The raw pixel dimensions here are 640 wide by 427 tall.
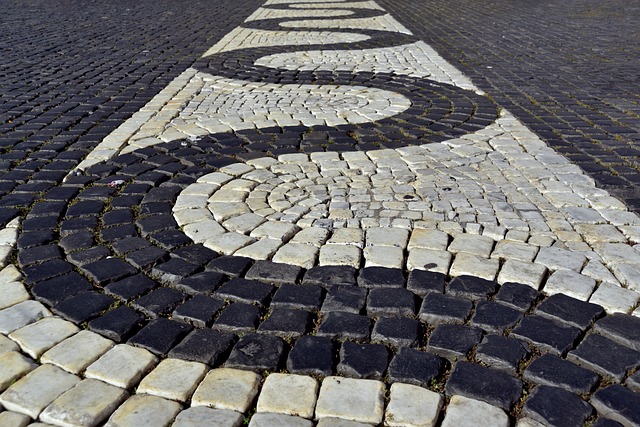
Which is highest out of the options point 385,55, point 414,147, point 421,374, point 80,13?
point 421,374

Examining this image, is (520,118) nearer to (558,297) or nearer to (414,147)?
(414,147)

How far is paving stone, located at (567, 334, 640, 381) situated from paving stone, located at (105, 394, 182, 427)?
4.97 feet

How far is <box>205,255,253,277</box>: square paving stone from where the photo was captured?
326 centimetres

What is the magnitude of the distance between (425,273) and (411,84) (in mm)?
4508

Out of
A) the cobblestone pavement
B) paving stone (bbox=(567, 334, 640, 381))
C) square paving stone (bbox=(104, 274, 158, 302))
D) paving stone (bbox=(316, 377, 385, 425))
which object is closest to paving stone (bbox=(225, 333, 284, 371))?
the cobblestone pavement

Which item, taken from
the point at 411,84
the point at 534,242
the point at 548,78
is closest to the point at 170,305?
the point at 534,242

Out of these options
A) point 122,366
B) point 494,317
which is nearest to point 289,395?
point 122,366

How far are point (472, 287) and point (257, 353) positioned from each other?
107cm

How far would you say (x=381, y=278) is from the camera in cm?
319

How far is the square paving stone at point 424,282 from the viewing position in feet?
10.1

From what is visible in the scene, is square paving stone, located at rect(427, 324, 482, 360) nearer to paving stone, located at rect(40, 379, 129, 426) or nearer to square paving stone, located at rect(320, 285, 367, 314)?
square paving stone, located at rect(320, 285, 367, 314)

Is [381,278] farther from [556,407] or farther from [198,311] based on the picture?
[556,407]

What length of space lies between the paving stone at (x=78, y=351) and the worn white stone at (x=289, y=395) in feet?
2.31

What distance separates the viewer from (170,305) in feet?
9.78
